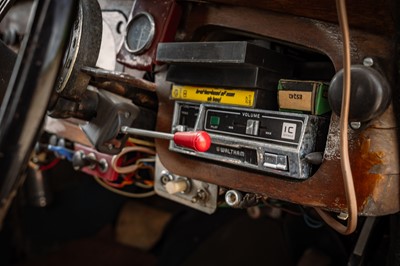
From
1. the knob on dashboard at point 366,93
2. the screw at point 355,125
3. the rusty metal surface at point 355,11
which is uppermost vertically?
the rusty metal surface at point 355,11

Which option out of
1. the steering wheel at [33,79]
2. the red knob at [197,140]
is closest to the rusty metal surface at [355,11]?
the red knob at [197,140]

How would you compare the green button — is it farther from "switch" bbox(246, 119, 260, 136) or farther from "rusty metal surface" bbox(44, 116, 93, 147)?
"rusty metal surface" bbox(44, 116, 93, 147)

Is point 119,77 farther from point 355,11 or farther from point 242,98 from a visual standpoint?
point 355,11

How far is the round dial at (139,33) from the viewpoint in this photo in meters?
0.86

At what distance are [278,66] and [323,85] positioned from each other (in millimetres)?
107

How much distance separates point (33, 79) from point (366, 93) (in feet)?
1.32

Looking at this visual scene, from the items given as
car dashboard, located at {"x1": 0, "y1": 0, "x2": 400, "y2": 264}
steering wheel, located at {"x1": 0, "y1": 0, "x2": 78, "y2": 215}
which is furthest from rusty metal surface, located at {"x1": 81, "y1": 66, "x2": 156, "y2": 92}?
steering wheel, located at {"x1": 0, "y1": 0, "x2": 78, "y2": 215}

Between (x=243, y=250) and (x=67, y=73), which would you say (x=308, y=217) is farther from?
(x=243, y=250)

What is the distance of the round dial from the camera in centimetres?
Answer: 86

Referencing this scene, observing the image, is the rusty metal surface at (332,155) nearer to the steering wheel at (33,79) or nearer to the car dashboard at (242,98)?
the car dashboard at (242,98)

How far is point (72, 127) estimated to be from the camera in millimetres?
1093

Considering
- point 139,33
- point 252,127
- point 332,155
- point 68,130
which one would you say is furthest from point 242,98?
point 68,130

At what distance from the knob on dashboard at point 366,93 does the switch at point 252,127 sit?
0.51 ft

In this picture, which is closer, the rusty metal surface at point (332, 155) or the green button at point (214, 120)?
the rusty metal surface at point (332, 155)
